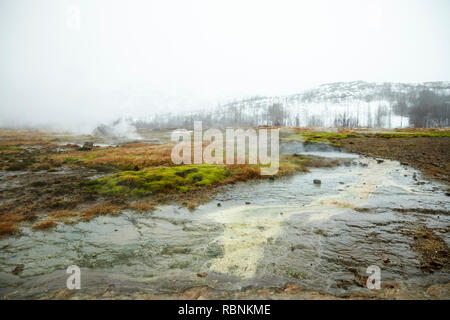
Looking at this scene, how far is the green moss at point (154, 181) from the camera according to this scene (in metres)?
16.9

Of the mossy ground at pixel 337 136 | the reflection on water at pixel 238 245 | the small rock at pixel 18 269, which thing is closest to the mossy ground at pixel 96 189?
the reflection on water at pixel 238 245

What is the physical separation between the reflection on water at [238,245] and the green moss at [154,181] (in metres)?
3.61

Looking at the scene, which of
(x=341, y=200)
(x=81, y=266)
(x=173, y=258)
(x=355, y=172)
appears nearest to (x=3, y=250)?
(x=81, y=266)

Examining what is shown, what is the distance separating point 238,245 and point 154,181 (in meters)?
11.3

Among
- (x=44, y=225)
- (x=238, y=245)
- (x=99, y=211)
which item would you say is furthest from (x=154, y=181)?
(x=238, y=245)

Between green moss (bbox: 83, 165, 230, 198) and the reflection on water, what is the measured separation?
A: 3611mm

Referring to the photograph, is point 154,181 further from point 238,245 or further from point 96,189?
point 238,245

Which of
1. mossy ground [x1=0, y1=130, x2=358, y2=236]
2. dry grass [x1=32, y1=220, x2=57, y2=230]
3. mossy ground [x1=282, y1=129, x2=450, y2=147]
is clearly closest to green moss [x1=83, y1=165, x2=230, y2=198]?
mossy ground [x1=0, y1=130, x2=358, y2=236]

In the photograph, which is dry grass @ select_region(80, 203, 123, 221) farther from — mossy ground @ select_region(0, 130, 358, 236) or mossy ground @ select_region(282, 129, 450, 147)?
mossy ground @ select_region(282, 129, 450, 147)

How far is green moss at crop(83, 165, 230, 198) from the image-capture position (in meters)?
16.9

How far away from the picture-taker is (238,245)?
30.8 feet

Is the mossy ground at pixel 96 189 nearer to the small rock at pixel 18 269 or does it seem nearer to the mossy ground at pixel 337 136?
the small rock at pixel 18 269
